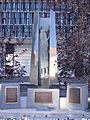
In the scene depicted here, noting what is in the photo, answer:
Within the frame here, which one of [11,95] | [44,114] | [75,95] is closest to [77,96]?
[75,95]

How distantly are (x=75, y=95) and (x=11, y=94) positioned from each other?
2.73 meters

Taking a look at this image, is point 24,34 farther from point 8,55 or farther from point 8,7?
point 8,55

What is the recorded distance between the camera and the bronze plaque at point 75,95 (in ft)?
51.1

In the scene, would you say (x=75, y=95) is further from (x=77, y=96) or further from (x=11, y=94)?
(x=11, y=94)

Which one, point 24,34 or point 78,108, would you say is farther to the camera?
point 24,34

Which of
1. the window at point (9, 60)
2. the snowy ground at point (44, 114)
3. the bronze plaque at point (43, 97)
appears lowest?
the snowy ground at point (44, 114)

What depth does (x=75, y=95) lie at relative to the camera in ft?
51.4

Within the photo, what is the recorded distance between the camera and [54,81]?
1783 centimetres

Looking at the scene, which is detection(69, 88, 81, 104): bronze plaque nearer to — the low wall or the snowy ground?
the low wall

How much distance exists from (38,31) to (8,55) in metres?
2.32

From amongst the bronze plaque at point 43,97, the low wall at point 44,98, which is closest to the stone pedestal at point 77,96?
the low wall at point 44,98

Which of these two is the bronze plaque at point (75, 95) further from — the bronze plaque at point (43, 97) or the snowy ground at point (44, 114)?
the snowy ground at point (44, 114)

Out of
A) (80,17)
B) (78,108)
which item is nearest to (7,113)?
(78,108)

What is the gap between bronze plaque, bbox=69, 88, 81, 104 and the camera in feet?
51.1
